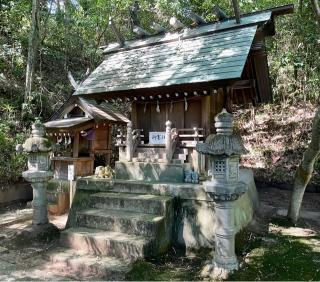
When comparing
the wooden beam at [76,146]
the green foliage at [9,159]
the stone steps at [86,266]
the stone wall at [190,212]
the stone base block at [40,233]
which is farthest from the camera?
the green foliage at [9,159]

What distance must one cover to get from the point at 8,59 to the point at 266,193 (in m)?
13.1

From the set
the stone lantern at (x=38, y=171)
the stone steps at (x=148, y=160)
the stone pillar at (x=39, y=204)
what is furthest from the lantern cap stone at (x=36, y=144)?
the stone steps at (x=148, y=160)

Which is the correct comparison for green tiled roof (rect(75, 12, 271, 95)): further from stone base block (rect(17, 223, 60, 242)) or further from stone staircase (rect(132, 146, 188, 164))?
stone base block (rect(17, 223, 60, 242))

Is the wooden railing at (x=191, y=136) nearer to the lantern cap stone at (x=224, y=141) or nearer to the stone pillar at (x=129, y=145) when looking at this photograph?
the stone pillar at (x=129, y=145)

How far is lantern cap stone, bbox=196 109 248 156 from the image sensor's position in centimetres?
516

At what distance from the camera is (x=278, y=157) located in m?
13.8

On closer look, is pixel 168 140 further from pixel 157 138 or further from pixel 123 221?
pixel 123 221

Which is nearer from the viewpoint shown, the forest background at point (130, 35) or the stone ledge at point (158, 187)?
the stone ledge at point (158, 187)

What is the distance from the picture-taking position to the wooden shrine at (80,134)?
10445mm

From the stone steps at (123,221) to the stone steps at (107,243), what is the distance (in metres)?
0.12

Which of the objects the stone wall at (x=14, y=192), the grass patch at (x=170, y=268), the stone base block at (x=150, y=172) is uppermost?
the stone base block at (x=150, y=172)

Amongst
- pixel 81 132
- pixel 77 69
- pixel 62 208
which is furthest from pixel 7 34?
pixel 62 208

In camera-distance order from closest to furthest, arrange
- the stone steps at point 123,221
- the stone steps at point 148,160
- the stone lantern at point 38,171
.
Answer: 1. the stone steps at point 123,221
2. the stone lantern at point 38,171
3. the stone steps at point 148,160

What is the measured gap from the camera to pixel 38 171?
7273mm
